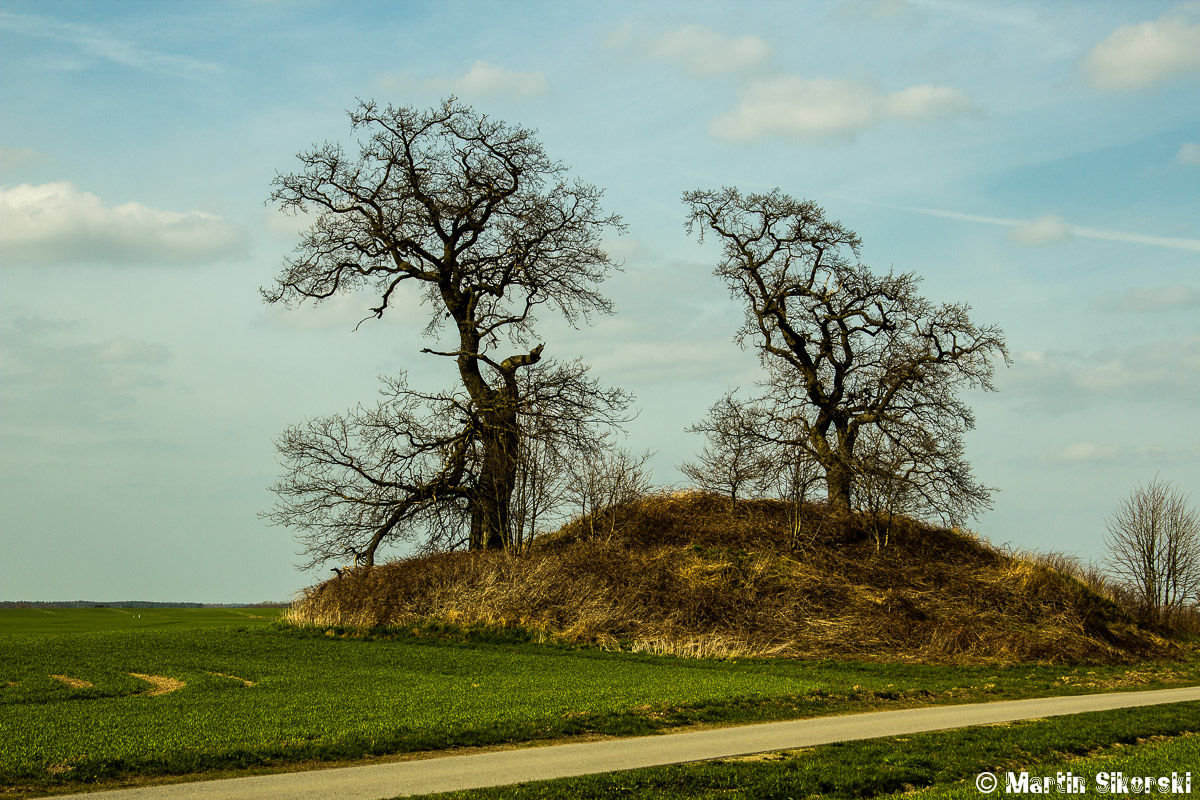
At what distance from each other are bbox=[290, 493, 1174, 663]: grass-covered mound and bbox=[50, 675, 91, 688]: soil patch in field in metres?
9.19

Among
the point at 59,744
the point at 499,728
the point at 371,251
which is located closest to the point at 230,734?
the point at 59,744

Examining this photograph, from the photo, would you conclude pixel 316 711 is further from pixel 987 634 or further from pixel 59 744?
pixel 987 634

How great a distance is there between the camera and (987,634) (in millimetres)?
23250

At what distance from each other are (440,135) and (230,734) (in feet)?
73.8

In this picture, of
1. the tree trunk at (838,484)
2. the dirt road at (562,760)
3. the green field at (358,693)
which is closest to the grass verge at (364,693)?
the green field at (358,693)

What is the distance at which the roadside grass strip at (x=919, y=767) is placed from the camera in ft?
28.2

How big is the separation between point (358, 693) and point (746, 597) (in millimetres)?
12532

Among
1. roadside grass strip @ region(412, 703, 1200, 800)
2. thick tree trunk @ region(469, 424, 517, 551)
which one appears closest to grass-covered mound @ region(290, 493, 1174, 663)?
thick tree trunk @ region(469, 424, 517, 551)

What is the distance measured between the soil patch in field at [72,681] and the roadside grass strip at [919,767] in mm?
8051

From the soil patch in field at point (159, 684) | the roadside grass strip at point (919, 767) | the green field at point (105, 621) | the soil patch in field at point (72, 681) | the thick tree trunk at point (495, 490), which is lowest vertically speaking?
the green field at point (105, 621)

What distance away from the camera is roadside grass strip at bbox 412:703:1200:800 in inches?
339

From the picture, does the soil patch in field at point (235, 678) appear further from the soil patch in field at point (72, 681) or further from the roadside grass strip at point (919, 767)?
the roadside grass strip at point (919, 767)

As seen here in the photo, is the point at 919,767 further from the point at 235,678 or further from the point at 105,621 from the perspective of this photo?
the point at 105,621

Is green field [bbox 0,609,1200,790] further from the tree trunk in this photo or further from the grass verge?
the tree trunk
